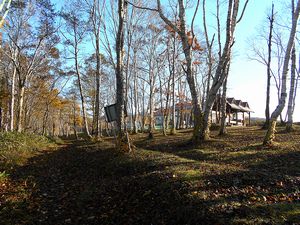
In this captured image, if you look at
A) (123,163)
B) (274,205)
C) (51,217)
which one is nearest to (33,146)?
(123,163)

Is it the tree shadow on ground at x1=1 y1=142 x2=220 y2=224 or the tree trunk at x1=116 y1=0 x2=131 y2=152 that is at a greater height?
the tree trunk at x1=116 y1=0 x2=131 y2=152

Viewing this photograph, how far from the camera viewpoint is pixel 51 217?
15.5 feet

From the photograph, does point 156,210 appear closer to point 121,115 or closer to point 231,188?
point 231,188

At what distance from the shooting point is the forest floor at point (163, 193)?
4008 millimetres

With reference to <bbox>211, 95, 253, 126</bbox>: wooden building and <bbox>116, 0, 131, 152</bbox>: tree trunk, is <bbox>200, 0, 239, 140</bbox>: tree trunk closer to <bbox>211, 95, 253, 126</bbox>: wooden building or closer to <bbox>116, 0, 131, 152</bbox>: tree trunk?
<bbox>116, 0, 131, 152</bbox>: tree trunk

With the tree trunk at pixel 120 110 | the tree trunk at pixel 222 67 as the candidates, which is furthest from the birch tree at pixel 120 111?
the tree trunk at pixel 222 67

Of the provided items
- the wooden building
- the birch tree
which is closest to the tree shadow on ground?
the birch tree

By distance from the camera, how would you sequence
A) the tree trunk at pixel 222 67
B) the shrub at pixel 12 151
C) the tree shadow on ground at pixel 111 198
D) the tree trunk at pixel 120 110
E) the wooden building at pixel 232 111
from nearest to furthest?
the tree shadow on ground at pixel 111 198, the shrub at pixel 12 151, the tree trunk at pixel 120 110, the tree trunk at pixel 222 67, the wooden building at pixel 232 111

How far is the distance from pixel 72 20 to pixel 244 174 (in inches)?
832

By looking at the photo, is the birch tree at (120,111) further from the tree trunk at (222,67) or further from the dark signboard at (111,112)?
the tree trunk at (222,67)

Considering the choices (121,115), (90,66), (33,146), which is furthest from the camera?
(90,66)

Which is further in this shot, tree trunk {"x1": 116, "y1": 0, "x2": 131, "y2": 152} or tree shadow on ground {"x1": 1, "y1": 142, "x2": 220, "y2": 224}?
tree trunk {"x1": 116, "y1": 0, "x2": 131, "y2": 152}

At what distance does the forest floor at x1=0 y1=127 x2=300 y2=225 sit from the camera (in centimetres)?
401

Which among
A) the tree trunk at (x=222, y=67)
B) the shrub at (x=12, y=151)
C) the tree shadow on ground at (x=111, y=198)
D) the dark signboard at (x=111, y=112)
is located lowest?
the tree shadow on ground at (x=111, y=198)
